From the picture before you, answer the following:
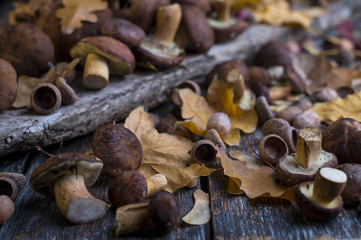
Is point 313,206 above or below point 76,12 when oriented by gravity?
below

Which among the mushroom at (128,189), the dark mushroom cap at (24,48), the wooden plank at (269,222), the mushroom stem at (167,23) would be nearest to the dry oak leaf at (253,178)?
the wooden plank at (269,222)

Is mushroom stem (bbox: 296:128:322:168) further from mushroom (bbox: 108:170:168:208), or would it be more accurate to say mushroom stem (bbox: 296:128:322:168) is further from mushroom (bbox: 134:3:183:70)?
mushroom (bbox: 134:3:183:70)

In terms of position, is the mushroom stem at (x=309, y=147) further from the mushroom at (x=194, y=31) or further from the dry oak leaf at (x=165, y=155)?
the mushroom at (x=194, y=31)

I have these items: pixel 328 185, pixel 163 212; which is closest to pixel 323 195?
pixel 328 185

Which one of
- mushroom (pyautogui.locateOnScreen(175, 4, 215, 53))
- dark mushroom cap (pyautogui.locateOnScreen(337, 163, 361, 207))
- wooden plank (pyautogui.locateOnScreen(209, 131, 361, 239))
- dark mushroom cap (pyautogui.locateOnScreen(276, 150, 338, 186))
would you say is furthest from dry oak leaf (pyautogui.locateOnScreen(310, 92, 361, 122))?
mushroom (pyautogui.locateOnScreen(175, 4, 215, 53))

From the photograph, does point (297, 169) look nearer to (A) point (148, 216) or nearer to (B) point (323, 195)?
(B) point (323, 195)
